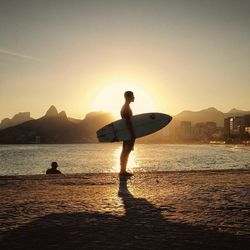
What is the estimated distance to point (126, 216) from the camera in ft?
18.0

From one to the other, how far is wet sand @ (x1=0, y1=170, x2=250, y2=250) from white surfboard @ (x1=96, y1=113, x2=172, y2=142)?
4.11 meters

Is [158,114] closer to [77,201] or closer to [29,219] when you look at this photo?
[77,201]

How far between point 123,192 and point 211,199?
2079 millimetres

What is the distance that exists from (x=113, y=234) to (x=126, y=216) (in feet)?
3.52

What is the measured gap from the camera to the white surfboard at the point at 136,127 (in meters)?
13.3

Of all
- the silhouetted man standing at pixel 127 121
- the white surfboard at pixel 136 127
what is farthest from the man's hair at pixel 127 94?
the white surfboard at pixel 136 127

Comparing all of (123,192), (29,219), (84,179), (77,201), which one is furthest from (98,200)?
(84,179)

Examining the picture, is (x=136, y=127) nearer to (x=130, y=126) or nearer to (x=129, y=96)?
(x=129, y=96)

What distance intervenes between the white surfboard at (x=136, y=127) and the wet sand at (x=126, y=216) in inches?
162

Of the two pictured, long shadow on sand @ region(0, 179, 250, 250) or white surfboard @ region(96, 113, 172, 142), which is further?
white surfboard @ region(96, 113, 172, 142)

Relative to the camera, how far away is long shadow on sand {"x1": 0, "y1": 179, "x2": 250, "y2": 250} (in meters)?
3.96

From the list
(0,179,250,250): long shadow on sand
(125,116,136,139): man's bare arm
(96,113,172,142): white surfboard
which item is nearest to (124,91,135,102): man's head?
(125,116,136,139): man's bare arm

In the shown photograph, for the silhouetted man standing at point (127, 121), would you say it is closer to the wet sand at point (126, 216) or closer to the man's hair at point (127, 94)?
the man's hair at point (127, 94)

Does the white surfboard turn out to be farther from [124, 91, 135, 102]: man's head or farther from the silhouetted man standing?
[124, 91, 135, 102]: man's head
